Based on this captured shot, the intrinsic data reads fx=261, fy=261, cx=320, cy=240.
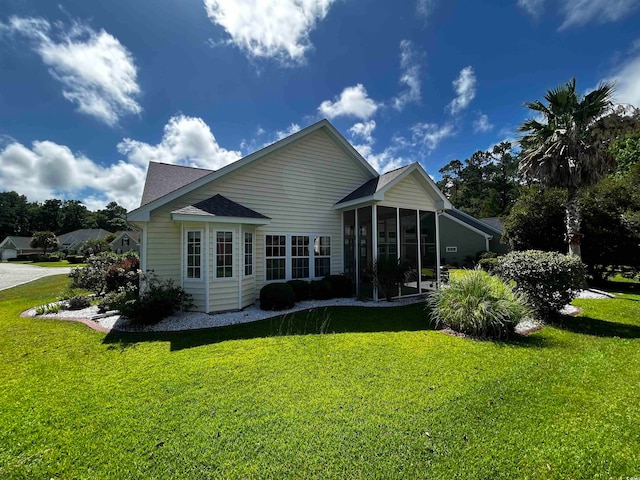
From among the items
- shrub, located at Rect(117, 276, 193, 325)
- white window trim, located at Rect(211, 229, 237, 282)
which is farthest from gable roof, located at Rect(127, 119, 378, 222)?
shrub, located at Rect(117, 276, 193, 325)

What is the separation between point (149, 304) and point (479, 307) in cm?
892

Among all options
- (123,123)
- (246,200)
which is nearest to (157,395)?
(246,200)

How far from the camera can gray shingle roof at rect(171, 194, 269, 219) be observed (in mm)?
8414

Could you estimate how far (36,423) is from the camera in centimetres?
327

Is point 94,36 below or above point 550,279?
above

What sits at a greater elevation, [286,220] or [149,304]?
[286,220]

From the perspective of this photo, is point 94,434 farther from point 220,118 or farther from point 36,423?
point 220,118

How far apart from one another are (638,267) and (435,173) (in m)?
45.5

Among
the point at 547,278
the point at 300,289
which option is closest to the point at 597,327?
the point at 547,278

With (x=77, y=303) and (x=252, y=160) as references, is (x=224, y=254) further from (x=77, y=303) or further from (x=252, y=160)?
(x=77, y=303)

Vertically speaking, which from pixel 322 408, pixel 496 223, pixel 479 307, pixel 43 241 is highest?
pixel 496 223

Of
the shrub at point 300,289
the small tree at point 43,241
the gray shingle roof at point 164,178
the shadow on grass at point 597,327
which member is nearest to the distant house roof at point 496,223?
the shadow on grass at point 597,327

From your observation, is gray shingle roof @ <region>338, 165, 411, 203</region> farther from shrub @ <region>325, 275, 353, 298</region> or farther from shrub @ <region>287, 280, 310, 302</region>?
shrub @ <region>287, 280, 310, 302</region>

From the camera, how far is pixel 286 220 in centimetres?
1114
